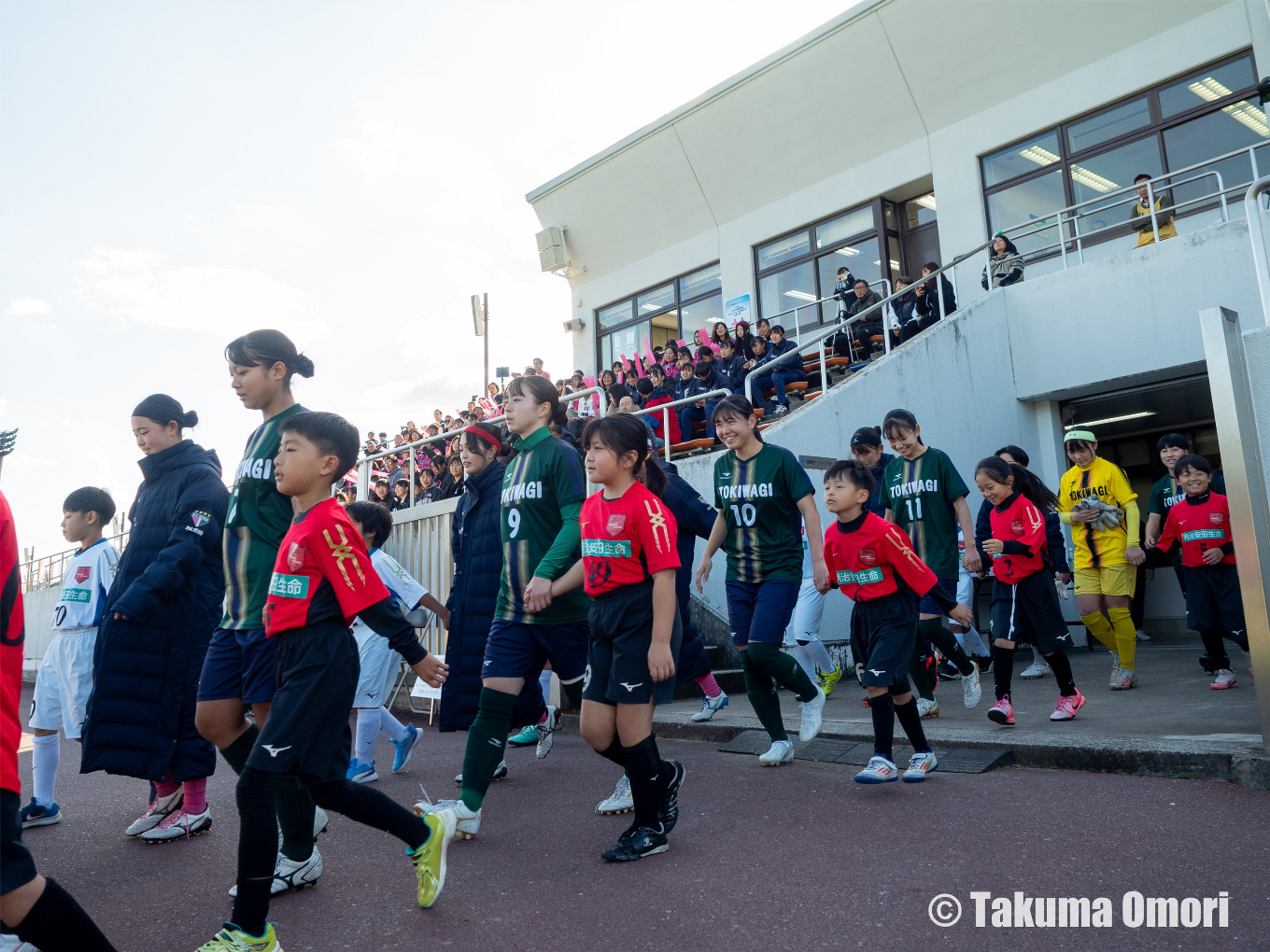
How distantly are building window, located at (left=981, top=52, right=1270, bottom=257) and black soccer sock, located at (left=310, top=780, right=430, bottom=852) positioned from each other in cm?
1213

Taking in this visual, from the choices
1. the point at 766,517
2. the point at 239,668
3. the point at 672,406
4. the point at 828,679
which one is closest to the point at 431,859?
the point at 239,668

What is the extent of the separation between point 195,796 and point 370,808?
5.83ft

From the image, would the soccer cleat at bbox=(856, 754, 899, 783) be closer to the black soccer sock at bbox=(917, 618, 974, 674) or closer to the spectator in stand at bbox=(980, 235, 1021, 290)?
the black soccer sock at bbox=(917, 618, 974, 674)

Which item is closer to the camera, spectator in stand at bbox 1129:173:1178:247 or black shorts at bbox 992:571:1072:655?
black shorts at bbox 992:571:1072:655

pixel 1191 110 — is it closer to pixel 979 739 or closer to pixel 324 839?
pixel 979 739

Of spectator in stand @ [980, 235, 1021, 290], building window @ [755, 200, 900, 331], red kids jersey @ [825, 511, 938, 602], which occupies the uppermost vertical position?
building window @ [755, 200, 900, 331]

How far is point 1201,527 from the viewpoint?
21.1ft

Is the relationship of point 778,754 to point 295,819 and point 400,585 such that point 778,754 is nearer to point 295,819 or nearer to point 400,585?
point 295,819

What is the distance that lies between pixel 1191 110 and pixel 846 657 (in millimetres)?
10343

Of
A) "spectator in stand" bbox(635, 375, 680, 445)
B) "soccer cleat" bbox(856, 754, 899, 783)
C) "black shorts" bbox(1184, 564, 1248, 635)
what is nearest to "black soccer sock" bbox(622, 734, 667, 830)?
"soccer cleat" bbox(856, 754, 899, 783)

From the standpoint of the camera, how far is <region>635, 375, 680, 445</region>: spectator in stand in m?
11.6

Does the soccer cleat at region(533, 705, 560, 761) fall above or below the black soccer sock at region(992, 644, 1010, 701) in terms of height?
below

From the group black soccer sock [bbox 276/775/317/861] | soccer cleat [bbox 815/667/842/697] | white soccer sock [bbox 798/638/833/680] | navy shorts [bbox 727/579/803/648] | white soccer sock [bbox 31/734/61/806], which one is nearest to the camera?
black soccer sock [bbox 276/775/317/861]

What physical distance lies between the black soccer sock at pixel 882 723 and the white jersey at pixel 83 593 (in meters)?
4.13
